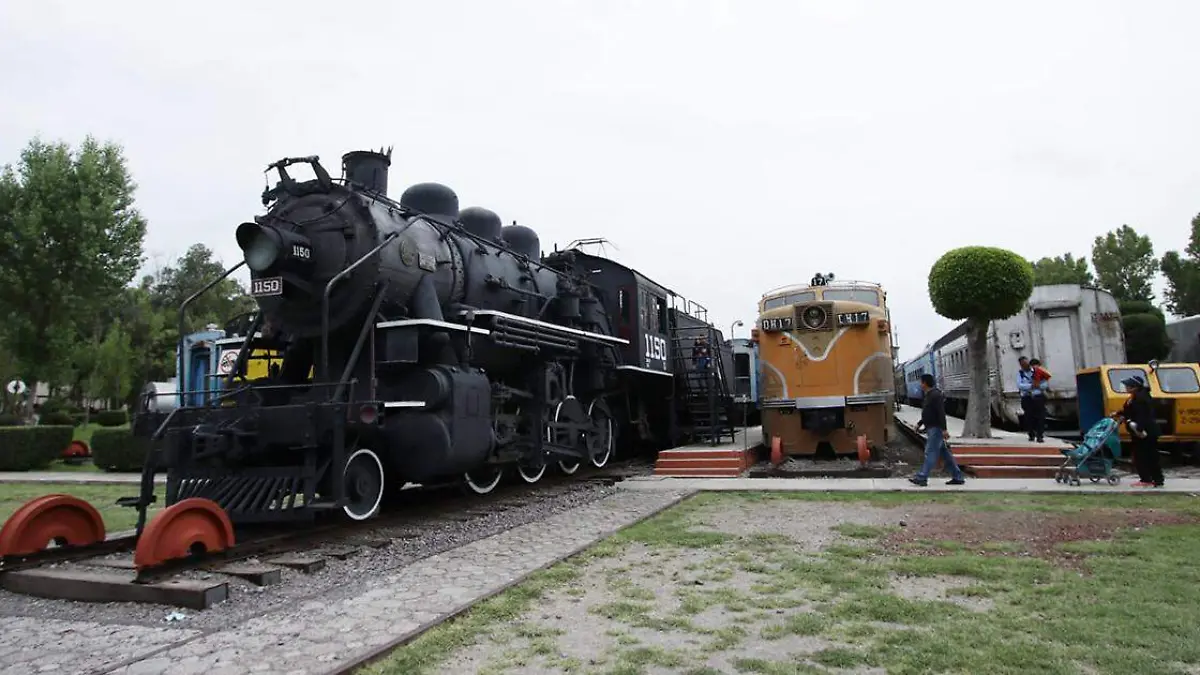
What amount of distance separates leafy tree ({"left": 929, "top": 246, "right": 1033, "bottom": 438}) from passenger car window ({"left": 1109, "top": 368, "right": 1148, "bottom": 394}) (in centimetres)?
186

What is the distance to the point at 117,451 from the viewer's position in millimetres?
18469

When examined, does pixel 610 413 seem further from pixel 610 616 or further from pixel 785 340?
pixel 610 616

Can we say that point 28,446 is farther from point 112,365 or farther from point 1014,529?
point 1014,529

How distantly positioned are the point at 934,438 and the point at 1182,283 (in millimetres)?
42523

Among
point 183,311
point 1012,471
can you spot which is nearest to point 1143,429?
point 1012,471

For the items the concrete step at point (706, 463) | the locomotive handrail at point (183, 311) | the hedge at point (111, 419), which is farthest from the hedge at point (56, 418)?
the concrete step at point (706, 463)

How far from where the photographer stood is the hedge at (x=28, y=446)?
19781 millimetres

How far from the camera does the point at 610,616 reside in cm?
479

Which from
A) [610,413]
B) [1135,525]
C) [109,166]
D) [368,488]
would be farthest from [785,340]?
[109,166]

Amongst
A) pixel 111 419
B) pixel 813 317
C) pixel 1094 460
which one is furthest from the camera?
pixel 111 419

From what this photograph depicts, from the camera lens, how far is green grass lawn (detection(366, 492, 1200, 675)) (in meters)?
3.85

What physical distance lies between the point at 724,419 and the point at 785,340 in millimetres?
4387

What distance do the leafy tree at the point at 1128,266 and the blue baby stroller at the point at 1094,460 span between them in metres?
40.4

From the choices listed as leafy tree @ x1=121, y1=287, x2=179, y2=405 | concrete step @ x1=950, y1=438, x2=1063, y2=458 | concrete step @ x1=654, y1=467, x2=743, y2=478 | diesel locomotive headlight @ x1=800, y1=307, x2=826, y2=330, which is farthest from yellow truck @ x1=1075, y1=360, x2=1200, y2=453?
leafy tree @ x1=121, y1=287, x2=179, y2=405
